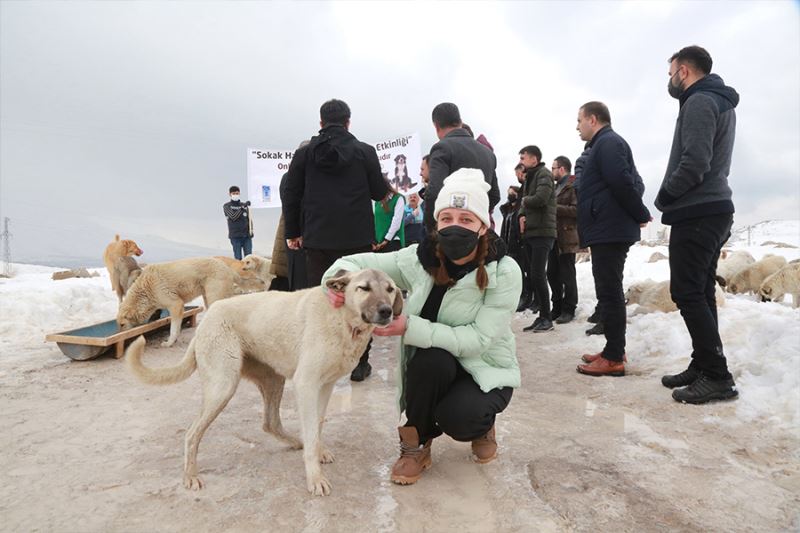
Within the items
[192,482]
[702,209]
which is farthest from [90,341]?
[702,209]

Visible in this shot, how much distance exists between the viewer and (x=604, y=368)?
4707mm

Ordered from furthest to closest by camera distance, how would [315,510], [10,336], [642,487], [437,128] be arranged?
[10,336] < [437,128] < [642,487] < [315,510]

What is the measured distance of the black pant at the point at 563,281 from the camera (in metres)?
7.24

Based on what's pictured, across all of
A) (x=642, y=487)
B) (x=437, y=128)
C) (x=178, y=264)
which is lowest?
(x=642, y=487)

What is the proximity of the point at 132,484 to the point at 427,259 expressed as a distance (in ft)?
6.95

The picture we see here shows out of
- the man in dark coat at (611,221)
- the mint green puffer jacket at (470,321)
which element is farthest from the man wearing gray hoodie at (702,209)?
the mint green puffer jacket at (470,321)

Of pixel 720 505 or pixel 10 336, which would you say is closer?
pixel 720 505

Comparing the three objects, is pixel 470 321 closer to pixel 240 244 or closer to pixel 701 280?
pixel 701 280

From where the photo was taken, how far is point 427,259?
2.80 metres

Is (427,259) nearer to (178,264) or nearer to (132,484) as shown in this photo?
(132,484)

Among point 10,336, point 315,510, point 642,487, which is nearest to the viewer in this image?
point 315,510

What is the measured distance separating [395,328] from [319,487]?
955 millimetres

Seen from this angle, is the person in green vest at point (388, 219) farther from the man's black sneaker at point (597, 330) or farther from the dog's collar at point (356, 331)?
the dog's collar at point (356, 331)

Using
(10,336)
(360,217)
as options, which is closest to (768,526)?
(360,217)
